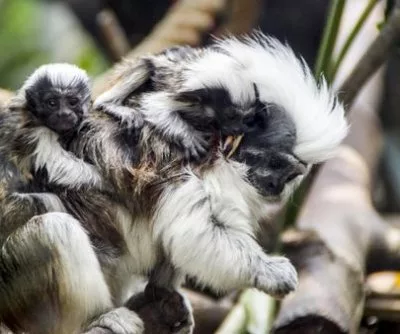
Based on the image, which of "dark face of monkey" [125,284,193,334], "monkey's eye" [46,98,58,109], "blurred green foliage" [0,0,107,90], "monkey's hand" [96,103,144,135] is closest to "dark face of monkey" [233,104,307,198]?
"monkey's hand" [96,103,144,135]

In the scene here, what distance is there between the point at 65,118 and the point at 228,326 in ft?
3.59

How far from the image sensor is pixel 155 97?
2992 mm

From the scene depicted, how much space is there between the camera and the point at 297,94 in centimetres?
306

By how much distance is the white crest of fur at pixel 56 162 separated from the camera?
286 cm

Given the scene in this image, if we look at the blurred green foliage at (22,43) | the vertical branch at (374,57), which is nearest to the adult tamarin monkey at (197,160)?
Answer: the vertical branch at (374,57)

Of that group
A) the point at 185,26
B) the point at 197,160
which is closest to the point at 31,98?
the point at 197,160

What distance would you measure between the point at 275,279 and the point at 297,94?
51 cm

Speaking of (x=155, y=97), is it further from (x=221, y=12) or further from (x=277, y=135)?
(x=221, y=12)

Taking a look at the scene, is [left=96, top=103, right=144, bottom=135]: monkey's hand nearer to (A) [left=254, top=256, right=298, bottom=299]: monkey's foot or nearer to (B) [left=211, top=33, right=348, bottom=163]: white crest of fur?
(B) [left=211, top=33, right=348, bottom=163]: white crest of fur

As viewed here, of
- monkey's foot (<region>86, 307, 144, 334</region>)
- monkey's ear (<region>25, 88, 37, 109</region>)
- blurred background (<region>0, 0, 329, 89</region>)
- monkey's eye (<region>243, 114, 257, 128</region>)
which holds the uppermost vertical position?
monkey's ear (<region>25, 88, 37, 109</region>)

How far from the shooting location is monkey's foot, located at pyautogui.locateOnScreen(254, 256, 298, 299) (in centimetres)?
292

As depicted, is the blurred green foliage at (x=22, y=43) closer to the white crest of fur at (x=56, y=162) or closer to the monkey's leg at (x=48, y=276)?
the white crest of fur at (x=56, y=162)

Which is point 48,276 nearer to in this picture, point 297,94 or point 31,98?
point 31,98

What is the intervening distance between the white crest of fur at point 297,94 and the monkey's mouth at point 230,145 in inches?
5.1
